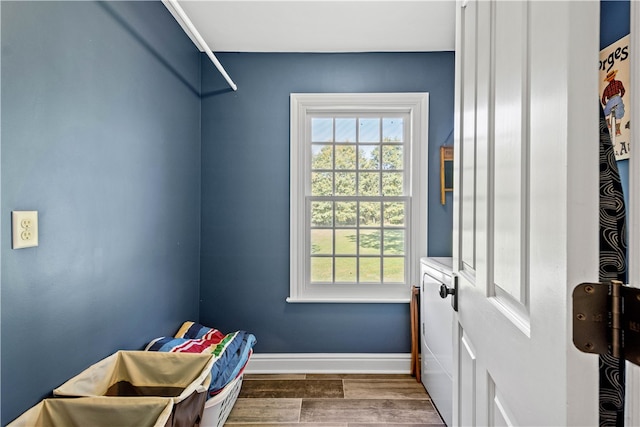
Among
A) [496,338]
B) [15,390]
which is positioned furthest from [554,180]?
[15,390]

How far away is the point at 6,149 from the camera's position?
44.9 inches

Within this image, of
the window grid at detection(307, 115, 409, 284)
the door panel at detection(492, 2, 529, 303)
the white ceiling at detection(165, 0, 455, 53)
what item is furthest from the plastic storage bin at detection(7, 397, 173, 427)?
the white ceiling at detection(165, 0, 455, 53)

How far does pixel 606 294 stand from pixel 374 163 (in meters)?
2.59

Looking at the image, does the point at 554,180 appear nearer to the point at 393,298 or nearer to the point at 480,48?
the point at 480,48

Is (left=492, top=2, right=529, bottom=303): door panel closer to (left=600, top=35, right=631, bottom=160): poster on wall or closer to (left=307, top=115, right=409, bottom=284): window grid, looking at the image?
(left=600, top=35, right=631, bottom=160): poster on wall

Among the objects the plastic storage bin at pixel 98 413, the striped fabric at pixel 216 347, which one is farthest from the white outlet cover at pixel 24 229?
the striped fabric at pixel 216 347

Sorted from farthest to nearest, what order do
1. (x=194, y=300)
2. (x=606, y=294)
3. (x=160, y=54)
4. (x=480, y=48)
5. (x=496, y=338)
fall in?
(x=194, y=300)
(x=160, y=54)
(x=480, y=48)
(x=496, y=338)
(x=606, y=294)

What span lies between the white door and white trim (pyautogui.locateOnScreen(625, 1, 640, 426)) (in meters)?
0.04

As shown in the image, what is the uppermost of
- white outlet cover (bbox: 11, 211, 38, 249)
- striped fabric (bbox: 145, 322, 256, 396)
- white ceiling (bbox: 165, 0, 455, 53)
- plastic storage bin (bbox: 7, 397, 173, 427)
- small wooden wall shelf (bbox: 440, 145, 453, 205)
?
white ceiling (bbox: 165, 0, 455, 53)

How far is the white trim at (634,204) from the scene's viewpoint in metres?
0.43

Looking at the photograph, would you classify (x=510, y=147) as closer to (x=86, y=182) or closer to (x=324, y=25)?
(x=86, y=182)

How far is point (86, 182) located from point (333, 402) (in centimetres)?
194

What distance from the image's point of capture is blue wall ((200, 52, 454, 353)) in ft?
9.52

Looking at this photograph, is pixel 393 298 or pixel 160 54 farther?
pixel 393 298
